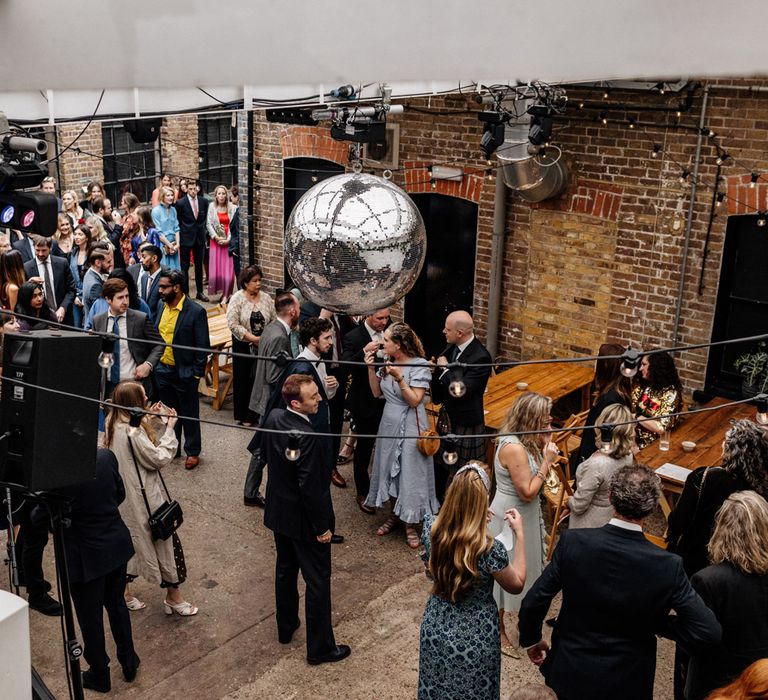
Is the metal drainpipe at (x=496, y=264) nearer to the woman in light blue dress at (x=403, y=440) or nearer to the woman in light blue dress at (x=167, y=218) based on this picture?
the woman in light blue dress at (x=403, y=440)

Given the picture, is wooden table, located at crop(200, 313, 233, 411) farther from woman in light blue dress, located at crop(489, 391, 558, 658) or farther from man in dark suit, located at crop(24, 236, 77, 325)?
woman in light blue dress, located at crop(489, 391, 558, 658)

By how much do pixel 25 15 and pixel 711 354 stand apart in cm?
633

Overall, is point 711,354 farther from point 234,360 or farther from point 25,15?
point 25,15

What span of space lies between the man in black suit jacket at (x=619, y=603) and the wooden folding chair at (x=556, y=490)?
2.37 meters

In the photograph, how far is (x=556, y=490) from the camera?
6.41 m

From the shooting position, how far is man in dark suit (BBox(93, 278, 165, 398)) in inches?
285

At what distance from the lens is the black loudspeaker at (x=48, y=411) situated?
4.39 meters

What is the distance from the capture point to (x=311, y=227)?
3002 mm

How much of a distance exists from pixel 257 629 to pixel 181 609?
498mm

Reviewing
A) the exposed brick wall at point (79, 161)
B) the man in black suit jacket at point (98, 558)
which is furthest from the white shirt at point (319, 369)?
the exposed brick wall at point (79, 161)

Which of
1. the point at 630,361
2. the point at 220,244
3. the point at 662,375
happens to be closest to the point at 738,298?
the point at 662,375

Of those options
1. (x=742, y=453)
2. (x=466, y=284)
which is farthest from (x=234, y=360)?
(x=742, y=453)

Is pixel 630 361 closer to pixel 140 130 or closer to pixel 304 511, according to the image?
pixel 304 511

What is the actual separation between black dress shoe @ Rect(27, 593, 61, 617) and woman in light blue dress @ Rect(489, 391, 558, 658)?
9.03ft
